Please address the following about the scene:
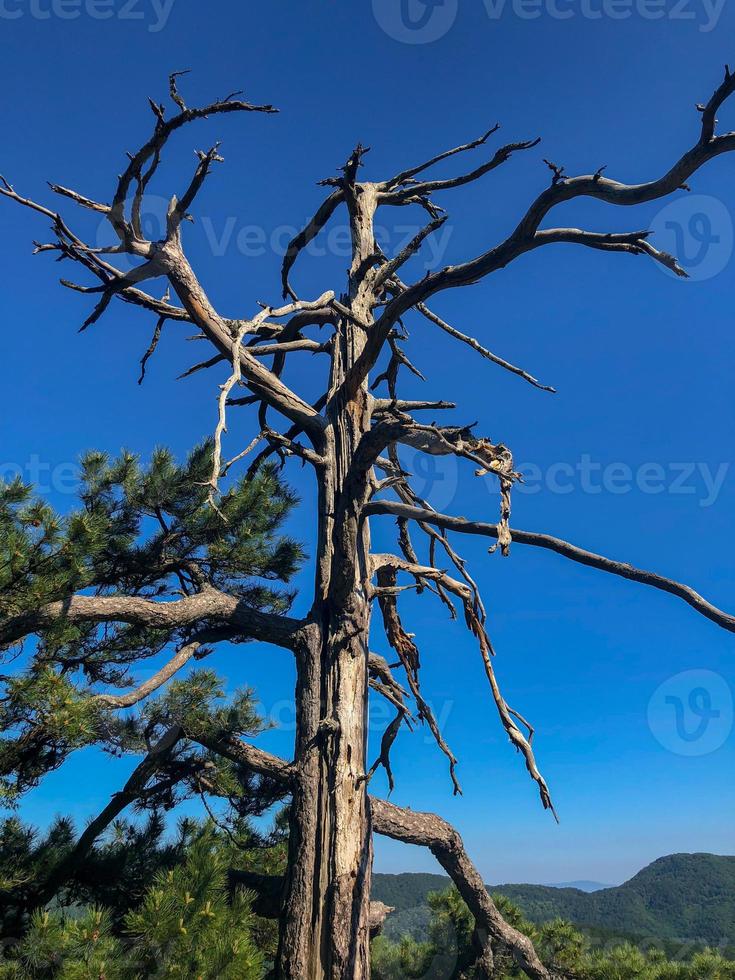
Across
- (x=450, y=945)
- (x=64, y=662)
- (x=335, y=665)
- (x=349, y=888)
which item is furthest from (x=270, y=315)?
(x=450, y=945)

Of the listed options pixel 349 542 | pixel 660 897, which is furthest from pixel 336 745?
pixel 660 897

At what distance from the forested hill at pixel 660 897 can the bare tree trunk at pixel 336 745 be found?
47.8 m

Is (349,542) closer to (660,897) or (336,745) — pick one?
(336,745)

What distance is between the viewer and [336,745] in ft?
14.0

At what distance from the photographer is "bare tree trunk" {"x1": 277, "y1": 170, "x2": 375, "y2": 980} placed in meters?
3.87

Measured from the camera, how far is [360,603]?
4.66 metres

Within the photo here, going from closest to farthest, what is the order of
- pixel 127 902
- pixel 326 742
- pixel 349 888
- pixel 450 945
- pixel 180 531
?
pixel 349 888
pixel 326 742
pixel 127 902
pixel 180 531
pixel 450 945

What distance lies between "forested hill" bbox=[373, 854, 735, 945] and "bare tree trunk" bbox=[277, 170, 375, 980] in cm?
4781

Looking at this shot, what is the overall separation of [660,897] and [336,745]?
7261 cm

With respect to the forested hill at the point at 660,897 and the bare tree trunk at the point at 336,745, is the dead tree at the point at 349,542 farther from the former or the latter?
the forested hill at the point at 660,897

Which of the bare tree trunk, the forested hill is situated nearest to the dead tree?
the bare tree trunk

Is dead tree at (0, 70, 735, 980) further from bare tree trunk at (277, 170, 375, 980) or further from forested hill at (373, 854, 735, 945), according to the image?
forested hill at (373, 854, 735, 945)

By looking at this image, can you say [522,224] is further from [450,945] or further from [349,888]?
[450,945]

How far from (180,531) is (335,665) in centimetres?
193
